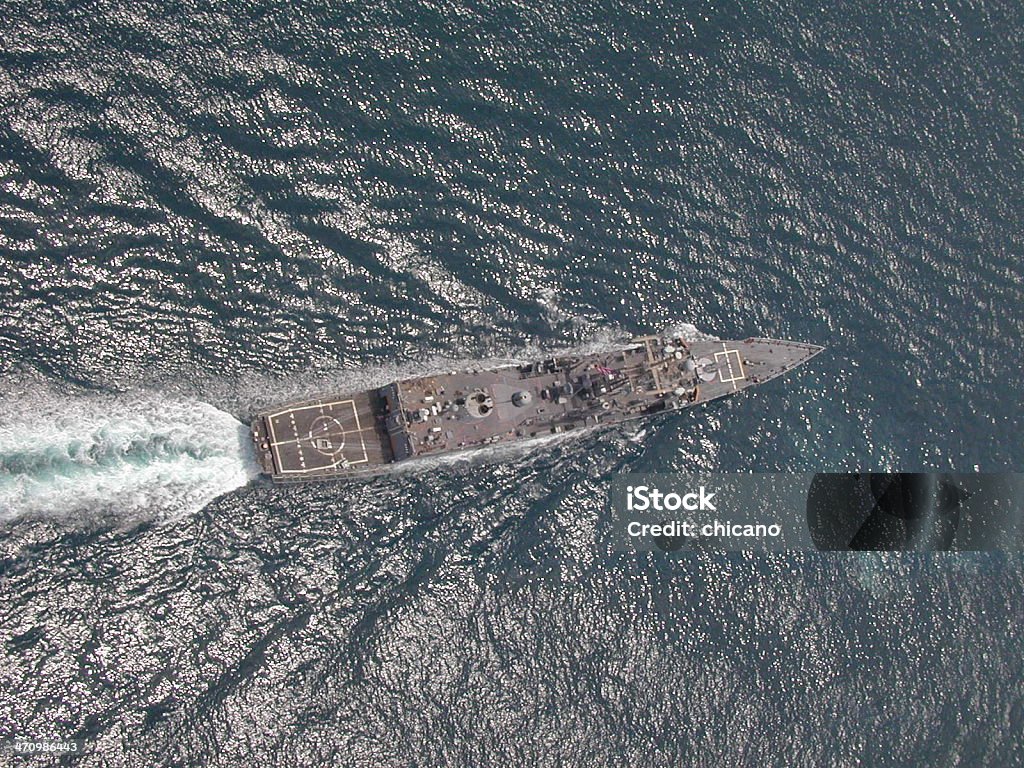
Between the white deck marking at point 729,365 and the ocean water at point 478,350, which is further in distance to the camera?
the white deck marking at point 729,365

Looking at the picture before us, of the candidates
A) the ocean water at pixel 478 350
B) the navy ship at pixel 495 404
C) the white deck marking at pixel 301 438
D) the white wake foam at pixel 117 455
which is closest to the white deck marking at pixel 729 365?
the navy ship at pixel 495 404

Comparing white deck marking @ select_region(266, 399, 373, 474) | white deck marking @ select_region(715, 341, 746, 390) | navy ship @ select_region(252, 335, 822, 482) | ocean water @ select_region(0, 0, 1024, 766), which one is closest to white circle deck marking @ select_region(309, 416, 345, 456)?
navy ship @ select_region(252, 335, 822, 482)

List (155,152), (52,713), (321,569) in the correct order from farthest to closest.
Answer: (155,152) → (321,569) → (52,713)

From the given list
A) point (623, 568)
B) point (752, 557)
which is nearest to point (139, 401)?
point (623, 568)

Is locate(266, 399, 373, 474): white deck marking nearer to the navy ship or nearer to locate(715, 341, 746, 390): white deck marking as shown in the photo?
the navy ship

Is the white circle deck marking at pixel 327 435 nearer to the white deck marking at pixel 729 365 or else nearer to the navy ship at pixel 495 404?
the navy ship at pixel 495 404

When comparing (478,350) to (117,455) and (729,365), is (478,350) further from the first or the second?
(117,455)

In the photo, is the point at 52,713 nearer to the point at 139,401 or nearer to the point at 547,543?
the point at 139,401
